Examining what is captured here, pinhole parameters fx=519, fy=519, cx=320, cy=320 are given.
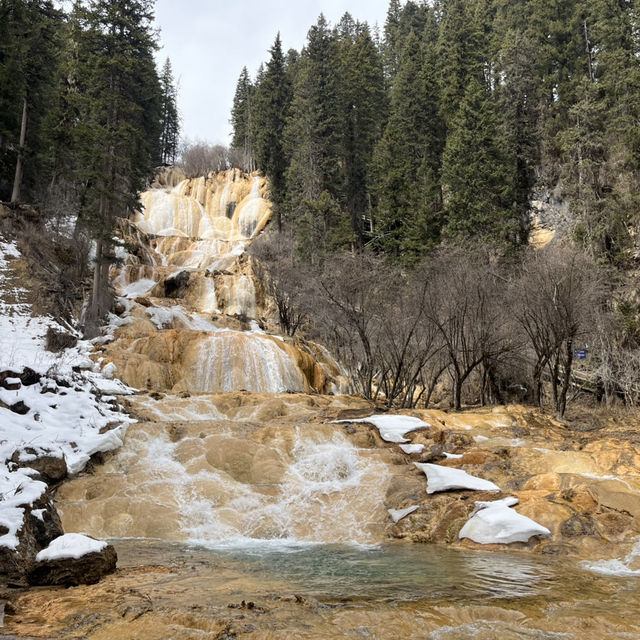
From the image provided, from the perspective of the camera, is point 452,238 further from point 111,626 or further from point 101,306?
point 111,626

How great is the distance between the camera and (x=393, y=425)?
13.2m

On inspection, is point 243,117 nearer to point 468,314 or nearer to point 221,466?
point 468,314

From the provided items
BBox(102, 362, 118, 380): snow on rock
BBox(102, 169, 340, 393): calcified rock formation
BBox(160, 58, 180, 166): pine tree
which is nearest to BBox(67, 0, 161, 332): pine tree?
BBox(102, 169, 340, 393): calcified rock formation

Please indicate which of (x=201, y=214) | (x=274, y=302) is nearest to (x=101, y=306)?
(x=274, y=302)

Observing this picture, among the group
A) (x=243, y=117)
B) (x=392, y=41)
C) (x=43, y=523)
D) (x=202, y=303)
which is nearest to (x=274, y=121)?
(x=243, y=117)

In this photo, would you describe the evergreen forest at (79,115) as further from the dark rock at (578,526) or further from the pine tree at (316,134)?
the dark rock at (578,526)

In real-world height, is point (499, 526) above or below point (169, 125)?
below

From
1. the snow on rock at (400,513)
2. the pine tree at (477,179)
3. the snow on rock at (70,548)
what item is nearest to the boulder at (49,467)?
the snow on rock at (70,548)

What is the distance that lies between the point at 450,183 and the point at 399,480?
2634 cm

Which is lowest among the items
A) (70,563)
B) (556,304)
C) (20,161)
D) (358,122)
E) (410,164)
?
(70,563)

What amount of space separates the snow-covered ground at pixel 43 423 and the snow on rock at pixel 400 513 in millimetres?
5750

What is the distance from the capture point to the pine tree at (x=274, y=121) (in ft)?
151

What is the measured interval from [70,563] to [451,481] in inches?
262

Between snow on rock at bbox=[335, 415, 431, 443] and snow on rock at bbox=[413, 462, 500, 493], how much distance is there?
2038 millimetres
